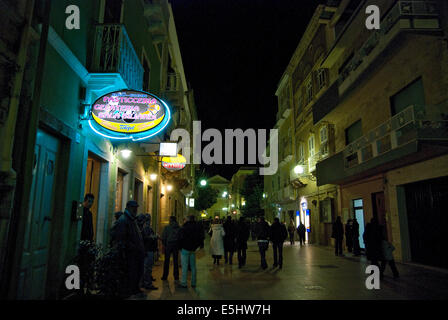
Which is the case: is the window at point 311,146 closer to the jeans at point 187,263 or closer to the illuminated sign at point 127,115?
the jeans at point 187,263

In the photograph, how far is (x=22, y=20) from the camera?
4.54 m

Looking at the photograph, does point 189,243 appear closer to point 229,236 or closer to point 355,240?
point 229,236

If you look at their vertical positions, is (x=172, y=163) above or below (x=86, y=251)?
above

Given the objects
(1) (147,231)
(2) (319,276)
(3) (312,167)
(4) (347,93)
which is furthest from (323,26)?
(1) (147,231)

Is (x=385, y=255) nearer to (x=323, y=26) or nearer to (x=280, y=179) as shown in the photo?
(x=323, y=26)

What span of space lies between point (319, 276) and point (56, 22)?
29.8 feet

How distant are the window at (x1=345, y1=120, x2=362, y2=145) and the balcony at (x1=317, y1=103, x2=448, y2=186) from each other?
162 centimetres

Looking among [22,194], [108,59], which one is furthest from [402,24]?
[22,194]

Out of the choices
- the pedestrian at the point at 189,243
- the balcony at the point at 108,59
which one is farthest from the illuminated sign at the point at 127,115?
the pedestrian at the point at 189,243

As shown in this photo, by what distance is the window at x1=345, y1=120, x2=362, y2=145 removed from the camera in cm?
1579

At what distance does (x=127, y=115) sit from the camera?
6676 millimetres

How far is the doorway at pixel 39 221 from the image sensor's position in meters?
5.06

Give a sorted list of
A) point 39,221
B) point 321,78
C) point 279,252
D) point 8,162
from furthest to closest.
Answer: point 321,78
point 279,252
point 39,221
point 8,162

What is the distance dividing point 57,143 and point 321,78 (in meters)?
17.8
